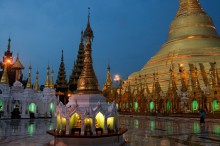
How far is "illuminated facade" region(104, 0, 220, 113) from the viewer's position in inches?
1032

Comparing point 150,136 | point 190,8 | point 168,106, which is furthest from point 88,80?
point 190,8

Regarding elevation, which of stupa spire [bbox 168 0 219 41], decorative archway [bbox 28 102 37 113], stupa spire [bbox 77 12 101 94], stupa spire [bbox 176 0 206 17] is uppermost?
stupa spire [bbox 176 0 206 17]

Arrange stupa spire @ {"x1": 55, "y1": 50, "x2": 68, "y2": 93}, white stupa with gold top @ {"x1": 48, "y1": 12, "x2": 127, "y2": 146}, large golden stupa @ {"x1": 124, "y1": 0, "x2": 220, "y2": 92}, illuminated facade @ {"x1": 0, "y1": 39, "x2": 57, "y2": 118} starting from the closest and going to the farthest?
white stupa with gold top @ {"x1": 48, "y1": 12, "x2": 127, "y2": 146}
illuminated facade @ {"x1": 0, "y1": 39, "x2": 57, "y2": 118}
large golden stupa @ {"x1": 124, "y1": 0, "x2": 220, "y2": 92}
stupa spire @ {"x1": 55, "y1": 50, "x2": 68, "y2": 93}

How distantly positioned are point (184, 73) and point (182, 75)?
0.71m

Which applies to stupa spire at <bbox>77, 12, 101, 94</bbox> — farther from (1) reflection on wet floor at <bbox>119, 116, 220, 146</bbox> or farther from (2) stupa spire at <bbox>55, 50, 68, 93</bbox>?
(2) stupa spire at <bbox>55, 50, 68, 93</bbox>

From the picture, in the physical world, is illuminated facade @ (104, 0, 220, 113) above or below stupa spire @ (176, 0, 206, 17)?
below

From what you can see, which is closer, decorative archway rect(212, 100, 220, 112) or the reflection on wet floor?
the reflection on wet floor

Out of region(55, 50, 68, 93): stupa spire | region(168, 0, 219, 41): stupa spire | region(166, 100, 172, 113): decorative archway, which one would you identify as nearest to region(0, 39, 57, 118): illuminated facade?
region(166, 100, 172, 113): decorative archway

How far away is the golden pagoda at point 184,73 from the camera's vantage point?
26.2 meters

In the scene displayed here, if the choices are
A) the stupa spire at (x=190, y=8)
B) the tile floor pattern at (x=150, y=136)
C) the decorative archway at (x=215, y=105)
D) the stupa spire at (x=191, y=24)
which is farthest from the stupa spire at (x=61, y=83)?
the tile floor pattern at (x=150, y=136)

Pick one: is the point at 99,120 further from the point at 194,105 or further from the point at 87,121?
the point at 194,105

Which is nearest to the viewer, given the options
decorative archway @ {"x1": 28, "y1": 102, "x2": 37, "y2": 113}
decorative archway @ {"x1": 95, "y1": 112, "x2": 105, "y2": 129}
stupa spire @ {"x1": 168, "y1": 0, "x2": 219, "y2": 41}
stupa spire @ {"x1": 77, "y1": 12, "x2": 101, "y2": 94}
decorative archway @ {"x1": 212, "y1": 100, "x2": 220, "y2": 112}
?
decorative archway @ {"x1": 95, "y1": 112, "x2": 105, "y2": 129}

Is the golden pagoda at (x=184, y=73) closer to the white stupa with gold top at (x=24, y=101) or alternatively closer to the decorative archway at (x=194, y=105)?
the decorative archway at (x=194, y=105)

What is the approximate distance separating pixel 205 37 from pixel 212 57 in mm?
5776
